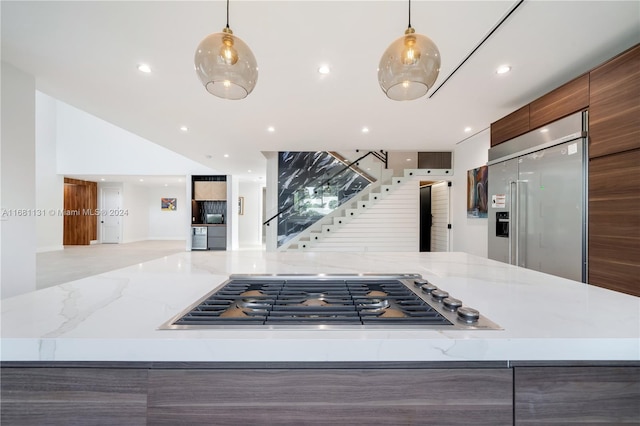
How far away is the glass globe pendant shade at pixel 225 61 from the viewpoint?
124 cm

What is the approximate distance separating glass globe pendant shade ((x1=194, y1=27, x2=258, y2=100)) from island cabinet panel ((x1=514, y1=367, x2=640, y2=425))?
1491mm

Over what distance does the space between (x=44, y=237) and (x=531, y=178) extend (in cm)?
1198

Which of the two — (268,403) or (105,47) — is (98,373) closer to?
(268,403)

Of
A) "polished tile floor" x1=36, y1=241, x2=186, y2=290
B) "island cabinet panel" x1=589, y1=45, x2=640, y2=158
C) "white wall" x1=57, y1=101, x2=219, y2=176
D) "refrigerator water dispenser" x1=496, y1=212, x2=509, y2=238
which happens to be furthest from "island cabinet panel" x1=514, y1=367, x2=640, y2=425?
"white wall" x1=57, y1=101, x2=219, y2=176

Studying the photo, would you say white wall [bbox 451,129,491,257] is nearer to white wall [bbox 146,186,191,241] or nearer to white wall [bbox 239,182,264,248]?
white wall [bbox 239,182,264,248]

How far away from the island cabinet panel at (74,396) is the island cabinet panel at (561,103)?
341 cm

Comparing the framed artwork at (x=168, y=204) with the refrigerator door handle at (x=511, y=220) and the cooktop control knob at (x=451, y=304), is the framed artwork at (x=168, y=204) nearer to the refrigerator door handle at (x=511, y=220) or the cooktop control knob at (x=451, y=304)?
the refrigerator door handle at (x=511, y=220)

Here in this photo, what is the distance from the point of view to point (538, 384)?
2.02 feet

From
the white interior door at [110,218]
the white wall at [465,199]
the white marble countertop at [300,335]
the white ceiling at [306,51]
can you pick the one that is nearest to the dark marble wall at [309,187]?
the white wall at [465,199]

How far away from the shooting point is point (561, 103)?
257 cm

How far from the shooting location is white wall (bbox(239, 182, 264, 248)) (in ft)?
36.0

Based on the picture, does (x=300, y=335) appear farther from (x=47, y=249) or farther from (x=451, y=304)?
(x=47, y=249)

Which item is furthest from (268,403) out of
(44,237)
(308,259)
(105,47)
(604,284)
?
(44,237)

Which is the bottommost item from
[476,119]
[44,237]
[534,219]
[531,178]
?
[44,237]
